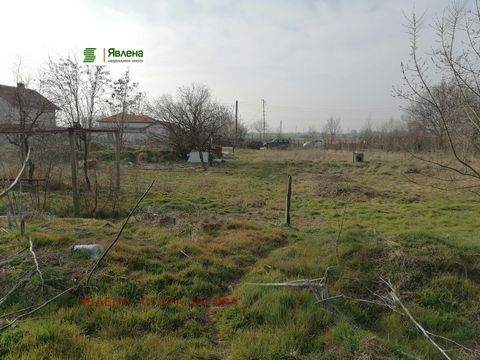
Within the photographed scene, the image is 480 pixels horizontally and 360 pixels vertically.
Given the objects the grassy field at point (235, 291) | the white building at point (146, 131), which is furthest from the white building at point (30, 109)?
the white building at point (146, 131)

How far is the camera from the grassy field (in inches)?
113

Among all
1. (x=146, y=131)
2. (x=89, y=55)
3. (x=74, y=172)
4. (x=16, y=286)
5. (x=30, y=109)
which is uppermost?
(x=89, y=55)

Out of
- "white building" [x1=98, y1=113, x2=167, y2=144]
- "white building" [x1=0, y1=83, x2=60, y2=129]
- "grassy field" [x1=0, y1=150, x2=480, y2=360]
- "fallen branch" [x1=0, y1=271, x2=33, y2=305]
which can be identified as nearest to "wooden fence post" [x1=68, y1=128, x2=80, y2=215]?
"grassy field" [x1=0, y1=150, x2=480, y2=360]

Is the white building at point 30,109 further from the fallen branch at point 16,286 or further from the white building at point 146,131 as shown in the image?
the white building at point 146,131

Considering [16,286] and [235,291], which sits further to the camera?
[235,291]

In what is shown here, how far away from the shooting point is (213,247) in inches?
209

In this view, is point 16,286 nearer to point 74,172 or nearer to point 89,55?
point 74,172

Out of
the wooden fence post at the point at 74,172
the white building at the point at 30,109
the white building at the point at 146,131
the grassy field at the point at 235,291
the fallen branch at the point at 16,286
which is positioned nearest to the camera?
the grassy field at the point at 235,291

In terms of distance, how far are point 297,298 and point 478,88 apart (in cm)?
308

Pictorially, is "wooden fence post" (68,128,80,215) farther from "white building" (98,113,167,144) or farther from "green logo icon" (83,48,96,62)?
"white building" (98,113,167,144)

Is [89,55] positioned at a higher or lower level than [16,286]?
higher

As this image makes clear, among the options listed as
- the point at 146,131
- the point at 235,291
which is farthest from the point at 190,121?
the point at 235,291

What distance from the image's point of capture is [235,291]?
13.3 feet

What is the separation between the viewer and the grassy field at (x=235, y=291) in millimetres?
2865
